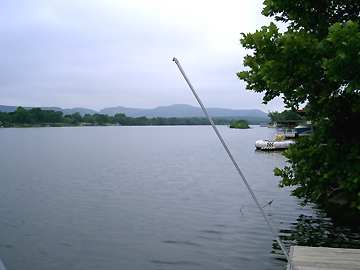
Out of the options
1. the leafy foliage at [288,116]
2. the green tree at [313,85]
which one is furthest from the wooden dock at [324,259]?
the leafy foliage at [288,116]

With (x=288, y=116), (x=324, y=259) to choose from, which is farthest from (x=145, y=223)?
(x=288, y=116)

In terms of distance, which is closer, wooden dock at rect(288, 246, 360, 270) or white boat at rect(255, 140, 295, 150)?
wooden dock at rect(288, 246, 360, 270)

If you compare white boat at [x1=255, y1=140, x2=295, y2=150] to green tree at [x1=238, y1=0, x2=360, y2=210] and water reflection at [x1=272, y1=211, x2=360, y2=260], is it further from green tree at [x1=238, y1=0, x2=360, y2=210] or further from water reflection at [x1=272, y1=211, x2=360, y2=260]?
green tree at [x1=238, y1=0, x2=360, y2=210]

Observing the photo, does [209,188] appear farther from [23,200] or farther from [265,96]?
[265,96]

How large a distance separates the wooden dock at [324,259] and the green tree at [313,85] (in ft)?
4.49

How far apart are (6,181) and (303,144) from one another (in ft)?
136

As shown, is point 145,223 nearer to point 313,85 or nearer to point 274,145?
point 313,85

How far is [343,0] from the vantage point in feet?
31.7

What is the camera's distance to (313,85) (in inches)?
360

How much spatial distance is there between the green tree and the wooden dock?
1368 millimetres

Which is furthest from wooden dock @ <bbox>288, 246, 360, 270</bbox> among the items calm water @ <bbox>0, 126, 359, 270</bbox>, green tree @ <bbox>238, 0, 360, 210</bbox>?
calm water @ <bbox>0, 126, 359, 270</bbox>

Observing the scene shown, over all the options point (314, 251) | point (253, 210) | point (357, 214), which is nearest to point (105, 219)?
point (253, 210)

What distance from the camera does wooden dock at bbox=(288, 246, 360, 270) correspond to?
387 inches

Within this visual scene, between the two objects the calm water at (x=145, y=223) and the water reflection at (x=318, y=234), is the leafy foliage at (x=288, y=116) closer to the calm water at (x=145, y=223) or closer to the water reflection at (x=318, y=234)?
the water reflection at (x=318, y=234)
